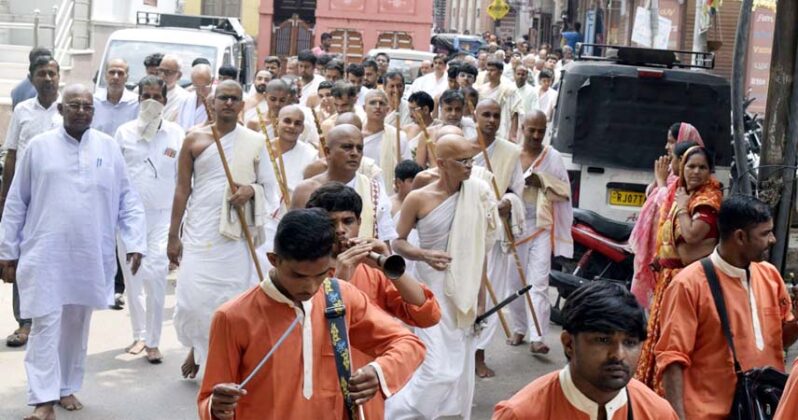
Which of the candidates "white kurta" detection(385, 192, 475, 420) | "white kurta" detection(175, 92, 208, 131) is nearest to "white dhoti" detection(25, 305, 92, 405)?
"white kurta" detection(385, 192, 475, 420)

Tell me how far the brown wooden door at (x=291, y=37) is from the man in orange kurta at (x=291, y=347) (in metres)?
33.2

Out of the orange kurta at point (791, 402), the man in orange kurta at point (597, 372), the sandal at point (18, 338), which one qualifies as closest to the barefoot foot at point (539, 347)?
the sandal at point (18, 338)

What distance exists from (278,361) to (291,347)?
2.3 inches

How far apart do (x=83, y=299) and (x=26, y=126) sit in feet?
8.37

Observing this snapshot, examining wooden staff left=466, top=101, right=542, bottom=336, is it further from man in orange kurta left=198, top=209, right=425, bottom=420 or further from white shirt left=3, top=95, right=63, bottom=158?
man in orange kurta left=198, top=209, right=425, bottom=420

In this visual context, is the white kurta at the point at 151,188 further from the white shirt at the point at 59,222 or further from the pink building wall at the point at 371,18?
the pink building wall at the point at 371,18

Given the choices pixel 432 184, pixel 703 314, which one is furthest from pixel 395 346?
pixel 432 184

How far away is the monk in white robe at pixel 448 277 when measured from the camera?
7.83 m

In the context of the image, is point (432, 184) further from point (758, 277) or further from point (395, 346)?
point (395, 346)

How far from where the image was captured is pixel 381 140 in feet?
36.0

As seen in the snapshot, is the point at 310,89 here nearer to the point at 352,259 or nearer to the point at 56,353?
the point at 56,353

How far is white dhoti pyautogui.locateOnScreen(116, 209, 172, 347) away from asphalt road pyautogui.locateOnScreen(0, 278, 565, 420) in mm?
198

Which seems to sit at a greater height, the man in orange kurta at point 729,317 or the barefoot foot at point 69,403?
the man in orange kurta at point 729,317

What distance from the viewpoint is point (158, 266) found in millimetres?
9547
